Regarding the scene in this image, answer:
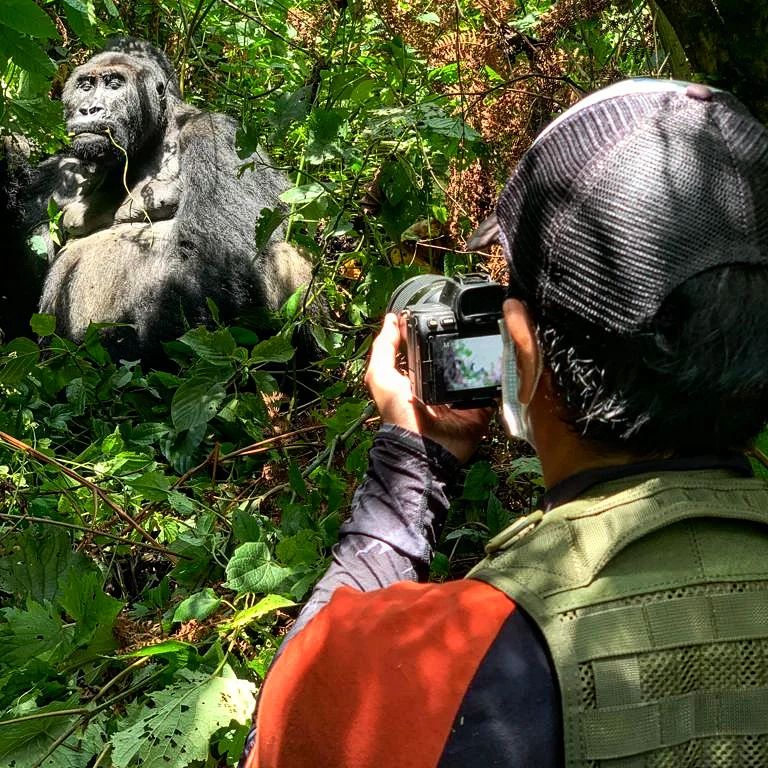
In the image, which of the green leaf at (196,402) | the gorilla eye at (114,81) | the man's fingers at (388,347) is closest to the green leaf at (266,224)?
the green leaf at (196,402)

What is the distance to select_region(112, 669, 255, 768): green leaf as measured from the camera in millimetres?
1632

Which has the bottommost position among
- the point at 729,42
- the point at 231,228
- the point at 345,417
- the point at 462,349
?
the point at 345,417

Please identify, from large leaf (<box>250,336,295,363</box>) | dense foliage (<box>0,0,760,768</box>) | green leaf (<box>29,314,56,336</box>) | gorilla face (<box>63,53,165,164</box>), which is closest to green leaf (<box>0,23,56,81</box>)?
dense foliage (<box>0,0,760,768</box>)

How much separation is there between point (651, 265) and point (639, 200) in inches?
2.5

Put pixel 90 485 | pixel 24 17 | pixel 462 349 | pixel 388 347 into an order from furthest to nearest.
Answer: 1. pixel 90 485
2. pixel 24 17
3. pixel 388 347
4. pixel 462 349

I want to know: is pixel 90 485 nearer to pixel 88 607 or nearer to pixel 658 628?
pixel 88 607

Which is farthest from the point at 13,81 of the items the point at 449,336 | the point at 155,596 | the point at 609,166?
the point at 609,166

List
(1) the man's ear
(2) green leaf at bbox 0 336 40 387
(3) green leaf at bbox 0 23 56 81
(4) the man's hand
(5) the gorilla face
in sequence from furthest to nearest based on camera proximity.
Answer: (5) the gorilla face → (2) green leaf at bbox 0 336 40 387 → (3) green leaf at bbox 0 23 56 81 → (4) the man's hand → (1) the man's ear

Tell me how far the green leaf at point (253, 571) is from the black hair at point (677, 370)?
0.95 metres

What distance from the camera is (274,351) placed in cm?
254

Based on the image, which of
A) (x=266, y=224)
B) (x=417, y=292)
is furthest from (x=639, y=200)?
(x=266, y=224)

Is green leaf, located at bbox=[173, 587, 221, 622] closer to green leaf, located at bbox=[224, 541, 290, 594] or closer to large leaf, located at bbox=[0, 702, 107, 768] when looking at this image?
green leaf, located at bbox=[224, 541, 290, 594]

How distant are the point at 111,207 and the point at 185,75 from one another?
914 millimetres

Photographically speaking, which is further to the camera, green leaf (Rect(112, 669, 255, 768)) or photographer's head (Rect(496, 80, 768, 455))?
green leaf (Rect(112, 669, 255, 768))
